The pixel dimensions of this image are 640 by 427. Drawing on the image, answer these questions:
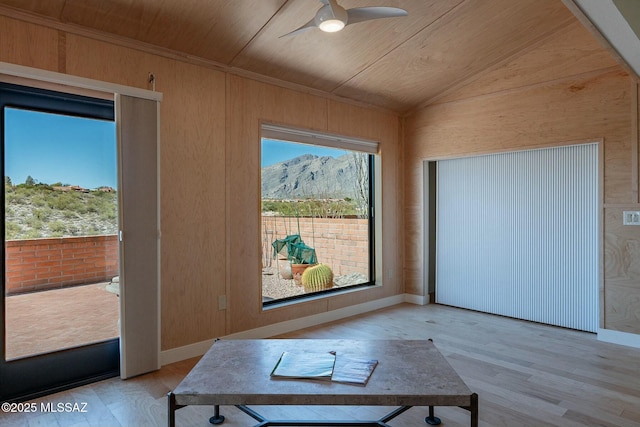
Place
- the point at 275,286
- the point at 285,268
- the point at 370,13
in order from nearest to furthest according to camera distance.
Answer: the point at 370,13, the point at 275,286, the point at 285,268

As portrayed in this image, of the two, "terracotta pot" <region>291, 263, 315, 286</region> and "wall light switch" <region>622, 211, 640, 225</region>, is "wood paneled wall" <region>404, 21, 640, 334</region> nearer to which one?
"wall light switch" <region>622, 211, 640, 225</region>

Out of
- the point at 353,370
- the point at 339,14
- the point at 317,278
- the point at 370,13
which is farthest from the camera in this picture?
the point at 317,278

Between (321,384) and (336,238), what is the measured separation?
9.72 feet

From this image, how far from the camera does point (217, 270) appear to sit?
325cm

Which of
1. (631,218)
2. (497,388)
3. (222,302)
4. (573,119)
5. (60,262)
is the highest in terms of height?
(573,119)

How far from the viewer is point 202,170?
3148mm

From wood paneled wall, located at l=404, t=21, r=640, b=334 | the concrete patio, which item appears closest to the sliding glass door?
the concrete patio

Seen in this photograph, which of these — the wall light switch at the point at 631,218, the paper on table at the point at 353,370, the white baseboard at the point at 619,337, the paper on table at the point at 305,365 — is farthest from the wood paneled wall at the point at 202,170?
the wall light switch at the point at 631,218

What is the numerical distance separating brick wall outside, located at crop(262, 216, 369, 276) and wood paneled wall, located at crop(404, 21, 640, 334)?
1.40 meters

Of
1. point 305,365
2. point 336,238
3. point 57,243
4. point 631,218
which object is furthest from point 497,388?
point 57,243

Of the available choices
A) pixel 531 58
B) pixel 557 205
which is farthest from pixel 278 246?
pixel 531 58

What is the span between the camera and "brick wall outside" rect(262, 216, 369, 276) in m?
4.19

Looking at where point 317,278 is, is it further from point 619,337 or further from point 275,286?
point 619,337

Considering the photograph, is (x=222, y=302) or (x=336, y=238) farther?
(x=336, y=238)
